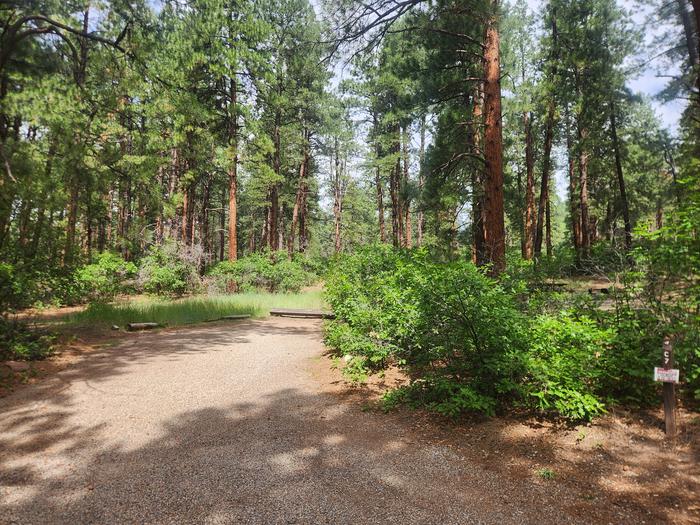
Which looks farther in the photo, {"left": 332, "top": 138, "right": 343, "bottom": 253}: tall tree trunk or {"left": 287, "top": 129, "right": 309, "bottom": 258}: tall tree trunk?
{"left": 332, "top": 138, "right": 343, "bottom": 253}: tall tree trunk

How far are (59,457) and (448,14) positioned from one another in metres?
9.48

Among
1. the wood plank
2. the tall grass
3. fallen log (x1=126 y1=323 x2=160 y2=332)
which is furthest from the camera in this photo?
the wood plank

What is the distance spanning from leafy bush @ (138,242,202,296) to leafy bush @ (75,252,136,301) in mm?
669

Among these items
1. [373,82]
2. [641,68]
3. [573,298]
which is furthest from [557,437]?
[373,82]

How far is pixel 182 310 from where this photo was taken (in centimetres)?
1241

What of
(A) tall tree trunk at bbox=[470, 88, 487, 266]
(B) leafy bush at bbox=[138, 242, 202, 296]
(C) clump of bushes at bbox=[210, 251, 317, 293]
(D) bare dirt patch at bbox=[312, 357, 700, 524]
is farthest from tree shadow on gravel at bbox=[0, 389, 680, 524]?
(C) clump of bushes at bbox=[210, 251, 317, 293]

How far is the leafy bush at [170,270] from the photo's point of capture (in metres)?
15.8

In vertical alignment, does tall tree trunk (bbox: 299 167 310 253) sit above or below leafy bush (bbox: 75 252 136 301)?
above

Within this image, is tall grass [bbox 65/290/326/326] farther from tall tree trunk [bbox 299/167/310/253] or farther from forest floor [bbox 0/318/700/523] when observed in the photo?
tall tree trunk [bbox 299/167/310/253]

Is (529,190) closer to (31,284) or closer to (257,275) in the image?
(257,275)

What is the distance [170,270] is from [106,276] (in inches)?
94.0

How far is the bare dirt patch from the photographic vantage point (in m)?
2.70

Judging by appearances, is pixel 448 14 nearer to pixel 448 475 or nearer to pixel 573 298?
pixel 573 298

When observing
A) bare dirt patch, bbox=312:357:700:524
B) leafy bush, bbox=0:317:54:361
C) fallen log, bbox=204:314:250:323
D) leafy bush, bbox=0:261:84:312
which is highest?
leafy bush, bbox=0:261:84:312
